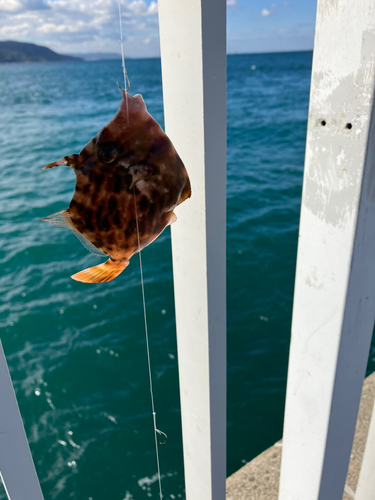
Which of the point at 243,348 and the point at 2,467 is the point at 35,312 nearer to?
the point at 243,348

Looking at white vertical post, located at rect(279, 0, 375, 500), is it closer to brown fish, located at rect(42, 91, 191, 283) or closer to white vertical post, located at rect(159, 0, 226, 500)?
white vertical post, located at rect(159, 0, 226, 500)


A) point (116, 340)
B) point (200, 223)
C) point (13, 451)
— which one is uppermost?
point (200, 223)

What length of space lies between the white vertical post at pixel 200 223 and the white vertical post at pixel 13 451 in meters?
0.47

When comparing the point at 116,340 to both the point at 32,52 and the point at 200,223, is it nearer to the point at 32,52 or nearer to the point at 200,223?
the point at 32,52

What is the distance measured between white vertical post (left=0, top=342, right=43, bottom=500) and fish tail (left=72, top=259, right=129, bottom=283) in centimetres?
21

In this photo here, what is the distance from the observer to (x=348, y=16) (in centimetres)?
84

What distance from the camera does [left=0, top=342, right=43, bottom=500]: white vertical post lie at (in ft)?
2.33

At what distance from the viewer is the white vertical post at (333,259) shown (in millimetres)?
878

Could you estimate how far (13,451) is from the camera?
2.48 ft

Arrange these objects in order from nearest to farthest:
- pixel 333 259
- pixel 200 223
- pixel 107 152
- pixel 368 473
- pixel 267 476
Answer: pixel 107 152, pixel 200 223, pixel 333 259, pixel 368 473, pixel 267 476

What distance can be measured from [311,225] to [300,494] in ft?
2.96

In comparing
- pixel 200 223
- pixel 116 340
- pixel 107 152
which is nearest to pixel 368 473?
pixel 200 223

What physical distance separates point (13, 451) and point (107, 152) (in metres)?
0.58

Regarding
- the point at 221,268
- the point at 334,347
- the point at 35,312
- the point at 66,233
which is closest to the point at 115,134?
the point at 221,268
